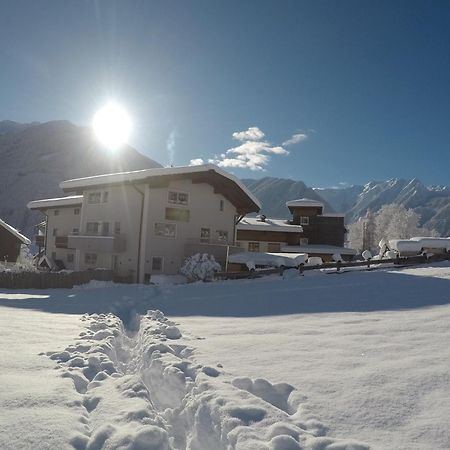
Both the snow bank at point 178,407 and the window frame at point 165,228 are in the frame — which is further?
the window frame at point 165,228

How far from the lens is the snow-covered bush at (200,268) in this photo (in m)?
24.0

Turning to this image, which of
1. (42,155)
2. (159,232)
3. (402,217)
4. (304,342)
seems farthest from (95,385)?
(42,155)

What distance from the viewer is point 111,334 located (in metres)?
8.45

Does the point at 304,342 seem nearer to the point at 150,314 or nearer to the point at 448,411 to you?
the point at 448,411

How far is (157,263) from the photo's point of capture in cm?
2589

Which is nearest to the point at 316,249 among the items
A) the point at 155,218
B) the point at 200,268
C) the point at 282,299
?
the point at 200,268

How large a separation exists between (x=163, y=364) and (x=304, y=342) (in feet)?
8.50

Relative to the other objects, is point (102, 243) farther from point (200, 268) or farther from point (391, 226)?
point (391, 226)

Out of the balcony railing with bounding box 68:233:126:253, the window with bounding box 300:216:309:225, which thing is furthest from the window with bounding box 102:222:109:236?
the window with bounding box 300:216:309:225

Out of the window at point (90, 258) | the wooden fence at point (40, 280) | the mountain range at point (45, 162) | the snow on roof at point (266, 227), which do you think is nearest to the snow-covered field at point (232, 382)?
the wooden fence at point (40, 280)

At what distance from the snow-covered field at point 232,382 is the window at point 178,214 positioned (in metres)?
16.6

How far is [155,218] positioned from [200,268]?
4.86 m

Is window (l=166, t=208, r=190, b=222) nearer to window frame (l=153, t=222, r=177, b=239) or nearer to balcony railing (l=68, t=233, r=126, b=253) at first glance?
window frame (l=153, t=222, r=177, b=239)

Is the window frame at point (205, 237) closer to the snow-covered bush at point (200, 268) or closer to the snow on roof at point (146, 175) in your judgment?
the snow-covered bush at point (200, 268)
